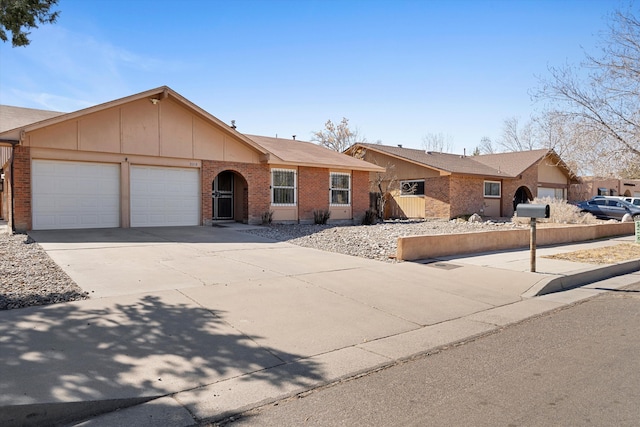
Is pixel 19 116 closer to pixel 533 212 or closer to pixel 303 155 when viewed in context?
pixel 303 155

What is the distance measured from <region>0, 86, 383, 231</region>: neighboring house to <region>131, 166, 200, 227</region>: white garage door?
0.04 m

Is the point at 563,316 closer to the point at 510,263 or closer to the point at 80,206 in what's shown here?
the point at 510,263

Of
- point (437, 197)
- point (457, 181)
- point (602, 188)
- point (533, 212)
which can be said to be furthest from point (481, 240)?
point (602, 188)

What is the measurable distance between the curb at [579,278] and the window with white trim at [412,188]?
1645 centimetres

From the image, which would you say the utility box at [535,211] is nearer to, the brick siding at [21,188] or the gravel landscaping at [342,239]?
the gravel landscaping at [342,239]

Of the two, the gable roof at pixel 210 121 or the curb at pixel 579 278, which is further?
the gable roof at pixel 210 121

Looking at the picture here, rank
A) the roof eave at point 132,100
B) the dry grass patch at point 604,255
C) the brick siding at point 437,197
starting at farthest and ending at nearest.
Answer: the brick siding at point 437,197, the roof eave at point 132,100, the dry grass patch at point 604,255

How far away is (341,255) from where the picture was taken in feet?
36.9

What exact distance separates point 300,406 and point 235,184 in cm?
1686

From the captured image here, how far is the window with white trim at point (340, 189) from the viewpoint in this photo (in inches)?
843

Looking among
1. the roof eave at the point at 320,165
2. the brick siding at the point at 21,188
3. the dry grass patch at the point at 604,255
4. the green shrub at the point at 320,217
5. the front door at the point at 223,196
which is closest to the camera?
the dry grass patch at the point at 604,255

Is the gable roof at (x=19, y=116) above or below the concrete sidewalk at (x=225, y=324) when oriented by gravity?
above

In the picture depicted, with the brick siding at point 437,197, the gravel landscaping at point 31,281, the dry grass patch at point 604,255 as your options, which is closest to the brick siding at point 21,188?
the gravel landscaping at point 31,281

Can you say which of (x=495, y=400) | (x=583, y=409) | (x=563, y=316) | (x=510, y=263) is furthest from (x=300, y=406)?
(x=510, y=263)
